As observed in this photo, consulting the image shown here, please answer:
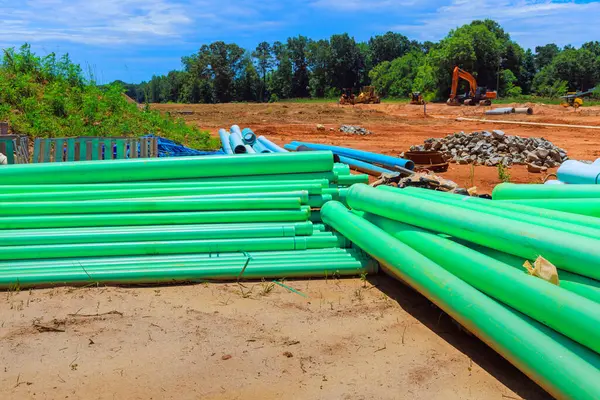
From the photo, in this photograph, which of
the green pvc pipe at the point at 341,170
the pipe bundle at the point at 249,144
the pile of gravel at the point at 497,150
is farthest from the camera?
the pile of gravel at the point at 497,150

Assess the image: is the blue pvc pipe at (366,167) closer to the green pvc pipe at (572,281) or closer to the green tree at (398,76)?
the green pvc pipe at (572,281)

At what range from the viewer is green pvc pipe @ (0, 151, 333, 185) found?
6141 millimetres

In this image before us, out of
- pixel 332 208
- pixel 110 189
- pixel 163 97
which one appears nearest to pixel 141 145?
pixel 110 189

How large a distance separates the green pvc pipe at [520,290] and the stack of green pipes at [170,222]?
1.20 m

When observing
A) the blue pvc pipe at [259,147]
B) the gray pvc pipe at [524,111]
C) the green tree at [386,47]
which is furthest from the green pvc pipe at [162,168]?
the green tree at [386,47]

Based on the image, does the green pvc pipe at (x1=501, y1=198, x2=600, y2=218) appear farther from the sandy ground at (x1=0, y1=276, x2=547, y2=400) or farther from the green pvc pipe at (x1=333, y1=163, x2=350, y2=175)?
the green pvc pipe at (x1=333, y1=163, x2=350, y2=175)

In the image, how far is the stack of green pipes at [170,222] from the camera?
5141mm

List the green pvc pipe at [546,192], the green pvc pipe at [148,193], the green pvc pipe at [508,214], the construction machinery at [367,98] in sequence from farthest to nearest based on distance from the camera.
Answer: the construction machinery at [367,98] → the green pvc pipe at [148,193] → the green pvc pipe at [546,192] → the green pvc pipe at [508,214]

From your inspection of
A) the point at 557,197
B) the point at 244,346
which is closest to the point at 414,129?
the point at 557,197

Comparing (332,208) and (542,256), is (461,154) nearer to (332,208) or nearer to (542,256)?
(332,208)

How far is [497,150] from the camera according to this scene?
1464 centimetres

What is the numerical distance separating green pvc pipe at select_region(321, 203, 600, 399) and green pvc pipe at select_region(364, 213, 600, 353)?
0.07m

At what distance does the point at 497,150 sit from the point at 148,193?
1107cm

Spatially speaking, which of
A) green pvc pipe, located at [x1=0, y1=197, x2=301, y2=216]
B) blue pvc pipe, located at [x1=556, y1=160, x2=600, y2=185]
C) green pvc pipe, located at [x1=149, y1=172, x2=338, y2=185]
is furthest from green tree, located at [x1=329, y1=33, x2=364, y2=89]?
green pvc pipe, located at [x1=0, y1=197, x2=301, y2=216]
